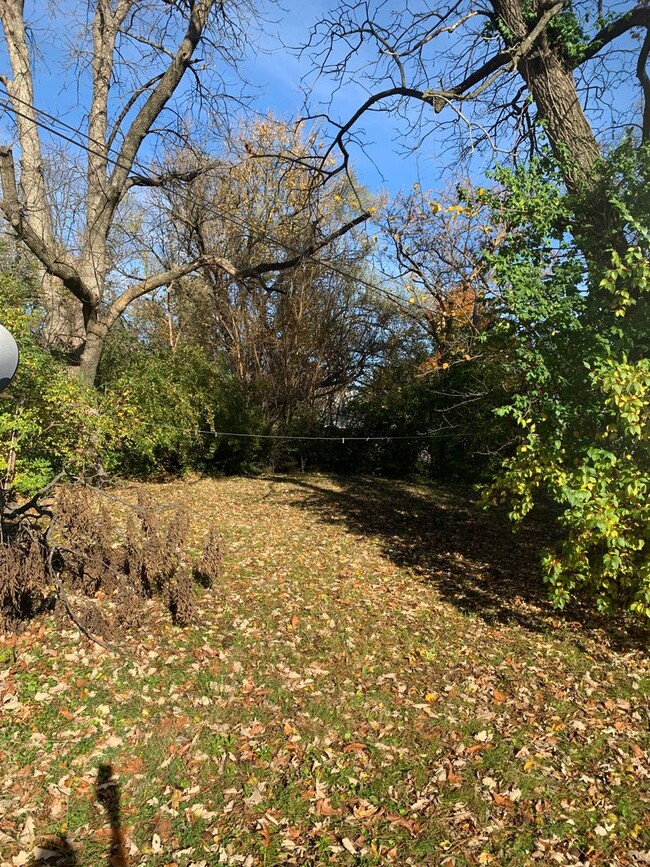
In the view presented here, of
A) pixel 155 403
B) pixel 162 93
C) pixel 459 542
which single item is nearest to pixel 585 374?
pixel 459 542

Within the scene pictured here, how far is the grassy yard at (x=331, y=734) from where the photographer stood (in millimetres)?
2766

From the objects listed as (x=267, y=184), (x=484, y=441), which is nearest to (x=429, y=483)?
(x=484, y=441)

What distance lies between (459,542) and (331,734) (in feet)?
17.0

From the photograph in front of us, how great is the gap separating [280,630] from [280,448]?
9986 mm

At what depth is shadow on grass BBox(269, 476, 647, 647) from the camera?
5.61 metres

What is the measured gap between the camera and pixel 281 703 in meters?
3.90

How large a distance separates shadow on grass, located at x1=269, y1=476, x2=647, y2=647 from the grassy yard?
0.07m

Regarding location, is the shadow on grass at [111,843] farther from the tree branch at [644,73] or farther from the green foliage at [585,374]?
the tree branch at [644,73]

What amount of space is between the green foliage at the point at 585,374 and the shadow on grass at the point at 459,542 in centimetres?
87

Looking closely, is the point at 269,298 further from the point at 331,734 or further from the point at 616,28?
the point at 331,734

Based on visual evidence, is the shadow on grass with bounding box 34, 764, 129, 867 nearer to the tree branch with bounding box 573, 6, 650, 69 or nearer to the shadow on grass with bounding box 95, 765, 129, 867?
the shadow on grass with bounding box 95, 765, 129, 867

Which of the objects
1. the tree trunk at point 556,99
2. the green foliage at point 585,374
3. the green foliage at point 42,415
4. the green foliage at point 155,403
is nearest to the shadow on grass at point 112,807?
the green foliage at point 585,374

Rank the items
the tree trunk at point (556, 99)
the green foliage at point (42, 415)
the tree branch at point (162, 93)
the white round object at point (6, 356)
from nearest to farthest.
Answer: the white round object at point (6, 356), the tree trunk at point (556, 99), the green foliage at point (42, 415), the tree branch at point (162, 93)

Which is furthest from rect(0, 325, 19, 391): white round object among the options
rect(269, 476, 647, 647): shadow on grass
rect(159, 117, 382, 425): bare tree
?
rect(159, 117, 382, 425): bare tree
